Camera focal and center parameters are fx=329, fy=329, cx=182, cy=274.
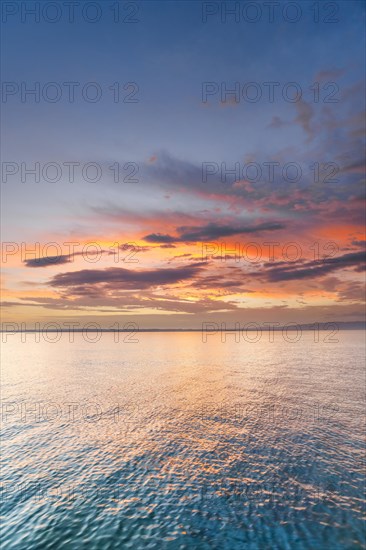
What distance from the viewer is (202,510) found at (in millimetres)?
30047

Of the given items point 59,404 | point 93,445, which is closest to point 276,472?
point 93,445

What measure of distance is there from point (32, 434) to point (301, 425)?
140 ft

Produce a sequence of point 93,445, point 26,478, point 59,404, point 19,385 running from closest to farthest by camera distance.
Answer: point 26,478 < point 93,445 < point 59,404 < point 19,385

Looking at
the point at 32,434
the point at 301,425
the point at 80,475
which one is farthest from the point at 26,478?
the point at 301,425

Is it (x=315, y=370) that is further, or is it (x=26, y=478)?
(x=315, y=370)

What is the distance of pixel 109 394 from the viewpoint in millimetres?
80312

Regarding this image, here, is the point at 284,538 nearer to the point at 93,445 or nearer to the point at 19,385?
the point at 93,445

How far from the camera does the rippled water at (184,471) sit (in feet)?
88.0

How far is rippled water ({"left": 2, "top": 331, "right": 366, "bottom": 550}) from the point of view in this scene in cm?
2683

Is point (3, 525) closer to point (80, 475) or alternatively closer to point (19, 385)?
point (80, 475)

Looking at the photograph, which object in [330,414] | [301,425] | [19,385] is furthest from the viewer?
[19,385]

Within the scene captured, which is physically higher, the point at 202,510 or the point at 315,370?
the point at 202,510

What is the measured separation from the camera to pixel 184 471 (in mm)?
37844

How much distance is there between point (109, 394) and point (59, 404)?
13698 millimetres
